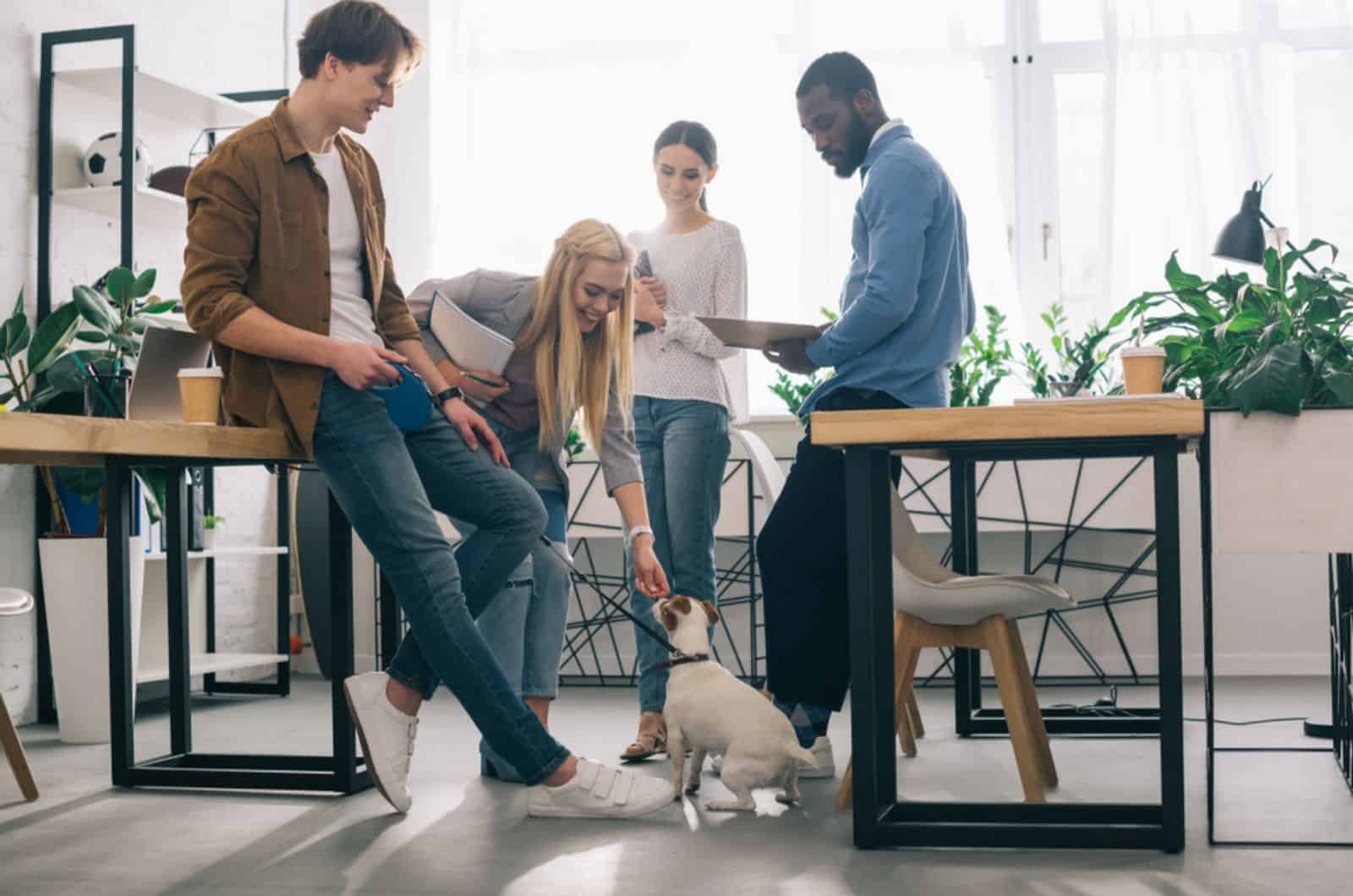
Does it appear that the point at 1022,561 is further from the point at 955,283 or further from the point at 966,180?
the point at 955,283

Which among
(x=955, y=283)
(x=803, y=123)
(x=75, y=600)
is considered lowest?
(x=75, y=600)

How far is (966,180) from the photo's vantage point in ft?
14.9

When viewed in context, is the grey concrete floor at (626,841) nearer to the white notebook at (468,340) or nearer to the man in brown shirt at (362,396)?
the man in brown shirt at (362,396)

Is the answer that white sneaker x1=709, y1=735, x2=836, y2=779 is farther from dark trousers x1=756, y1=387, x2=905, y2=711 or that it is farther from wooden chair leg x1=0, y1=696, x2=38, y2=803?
wooden chair leg x1=0, y1=696, x2=38, y2=803

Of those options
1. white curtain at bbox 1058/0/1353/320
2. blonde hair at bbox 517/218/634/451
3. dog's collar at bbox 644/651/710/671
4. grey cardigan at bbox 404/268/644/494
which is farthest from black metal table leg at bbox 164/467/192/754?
white curtain at bbox 1058/0/1353/320

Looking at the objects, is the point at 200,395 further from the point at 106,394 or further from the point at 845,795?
the point at 845,795

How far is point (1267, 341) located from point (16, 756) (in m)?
2.28

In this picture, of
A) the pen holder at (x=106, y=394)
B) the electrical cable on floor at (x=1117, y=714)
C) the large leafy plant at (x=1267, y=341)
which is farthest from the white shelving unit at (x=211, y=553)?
the large leafy plant at (x=1267, y=341)

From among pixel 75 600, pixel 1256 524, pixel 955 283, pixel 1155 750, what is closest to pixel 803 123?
pixel 955 283

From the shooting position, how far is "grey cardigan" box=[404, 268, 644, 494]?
8.49ft

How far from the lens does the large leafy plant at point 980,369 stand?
159 inches

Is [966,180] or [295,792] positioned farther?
[966,180]

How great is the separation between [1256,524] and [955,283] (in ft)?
2.23

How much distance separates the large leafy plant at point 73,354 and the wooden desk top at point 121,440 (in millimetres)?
948
